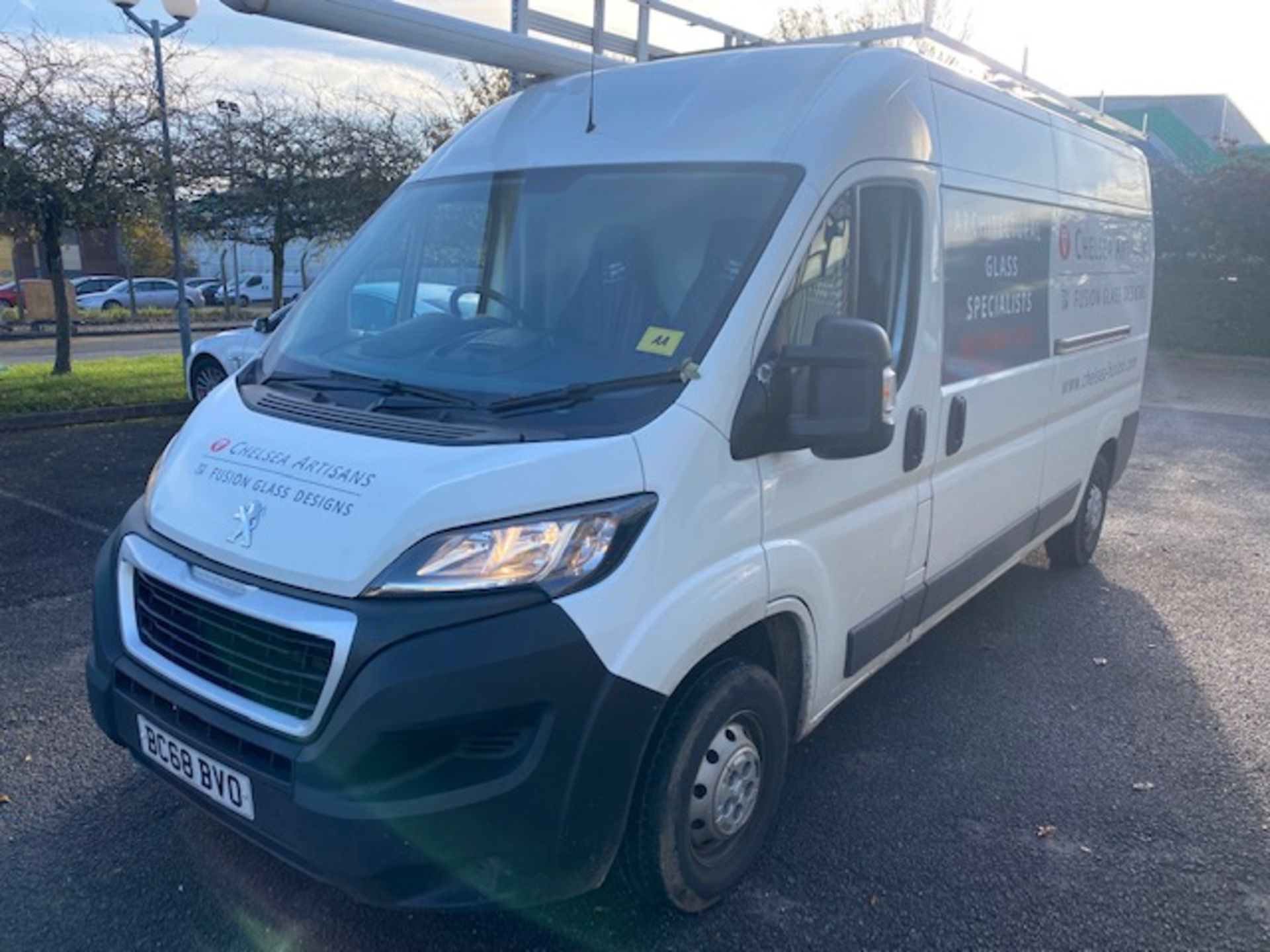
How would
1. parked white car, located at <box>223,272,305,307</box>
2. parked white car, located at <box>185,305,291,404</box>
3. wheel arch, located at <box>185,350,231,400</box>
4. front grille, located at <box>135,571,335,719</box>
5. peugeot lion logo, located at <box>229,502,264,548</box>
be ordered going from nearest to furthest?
front grille, located at <box>135,571,335,719</box>, peugeot lion logo, located at <box>229,502,264,548</box>, parked white car, located at <box>185,305,291,404</box>, wheel arch, located at <box>185,350,231,400</box>, parked white car, located at <box>223,272,305,307</box>

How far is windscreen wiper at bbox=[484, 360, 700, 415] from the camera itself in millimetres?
2855

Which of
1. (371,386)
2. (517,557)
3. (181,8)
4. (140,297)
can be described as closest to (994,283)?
(371,386)

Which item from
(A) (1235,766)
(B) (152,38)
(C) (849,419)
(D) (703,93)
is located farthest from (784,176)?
(B) (152,38)

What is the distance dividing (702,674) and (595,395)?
85 centimetres

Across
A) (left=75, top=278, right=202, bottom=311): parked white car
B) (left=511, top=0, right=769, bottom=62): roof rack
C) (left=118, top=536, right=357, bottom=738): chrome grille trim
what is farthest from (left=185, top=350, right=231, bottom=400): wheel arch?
(left=75, top=278, right=202, bottom=311): parked white car

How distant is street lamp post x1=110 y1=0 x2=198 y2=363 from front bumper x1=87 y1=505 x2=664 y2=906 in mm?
10044

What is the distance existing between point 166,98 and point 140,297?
1041 inches

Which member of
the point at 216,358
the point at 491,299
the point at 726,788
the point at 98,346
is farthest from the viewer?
the point at 98,346

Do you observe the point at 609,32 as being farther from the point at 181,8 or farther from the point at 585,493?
the point at 181,8

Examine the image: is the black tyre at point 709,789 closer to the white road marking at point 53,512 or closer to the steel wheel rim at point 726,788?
the steel wheel rim at point 726,788

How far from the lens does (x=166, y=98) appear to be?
12.3 metres

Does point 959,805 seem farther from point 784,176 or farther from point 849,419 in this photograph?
point 784,176

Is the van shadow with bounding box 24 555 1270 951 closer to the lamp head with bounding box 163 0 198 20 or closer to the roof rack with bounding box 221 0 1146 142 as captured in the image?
the roof rack with bounding box 221 0 1146 142

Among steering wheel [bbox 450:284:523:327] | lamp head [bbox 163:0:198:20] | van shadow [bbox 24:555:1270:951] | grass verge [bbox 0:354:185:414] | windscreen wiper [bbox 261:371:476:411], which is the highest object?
lamp head [bbox 163:0:198:20]
